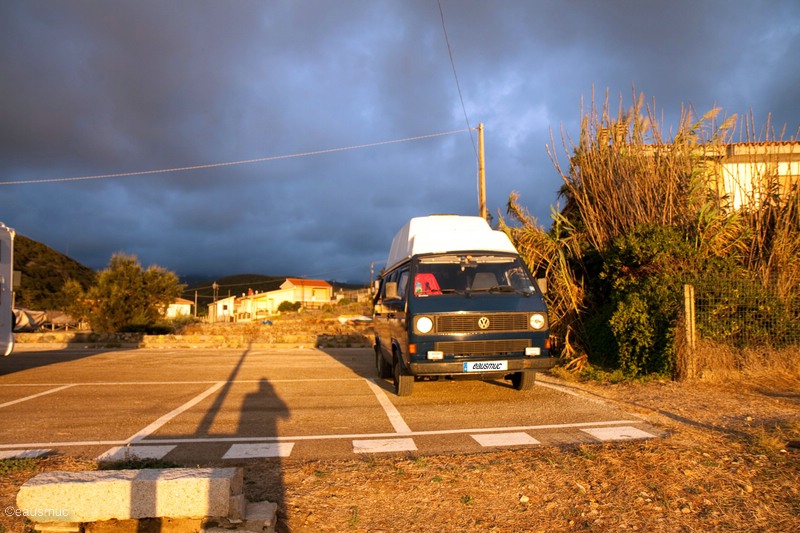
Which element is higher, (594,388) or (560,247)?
(560,247)

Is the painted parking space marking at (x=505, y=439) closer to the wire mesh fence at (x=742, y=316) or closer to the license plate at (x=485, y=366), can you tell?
the license plate at (x=485, y=366)

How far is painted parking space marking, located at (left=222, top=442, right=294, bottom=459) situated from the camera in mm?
5441

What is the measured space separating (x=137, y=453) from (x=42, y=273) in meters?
58.2

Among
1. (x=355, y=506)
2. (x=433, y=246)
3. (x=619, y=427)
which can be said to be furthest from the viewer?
(x=433, y=246)

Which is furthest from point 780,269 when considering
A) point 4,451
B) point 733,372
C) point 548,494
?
point 4,451

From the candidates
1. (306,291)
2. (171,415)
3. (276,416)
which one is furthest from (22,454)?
(306,291)

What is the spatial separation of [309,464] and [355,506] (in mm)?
1145

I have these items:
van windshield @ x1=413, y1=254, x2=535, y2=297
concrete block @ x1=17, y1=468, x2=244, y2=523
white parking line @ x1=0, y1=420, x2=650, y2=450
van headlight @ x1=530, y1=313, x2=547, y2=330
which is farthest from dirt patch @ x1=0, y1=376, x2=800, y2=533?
van windshield @ x1=413, y1=254, x2=535, y2=297

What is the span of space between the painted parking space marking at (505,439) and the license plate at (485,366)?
55.4 inches

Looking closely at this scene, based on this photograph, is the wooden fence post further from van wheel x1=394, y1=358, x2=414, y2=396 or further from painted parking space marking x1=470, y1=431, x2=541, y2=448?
van wheel x1=394, y1=358, x2=414, y2=396

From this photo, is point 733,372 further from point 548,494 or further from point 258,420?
point 258,420

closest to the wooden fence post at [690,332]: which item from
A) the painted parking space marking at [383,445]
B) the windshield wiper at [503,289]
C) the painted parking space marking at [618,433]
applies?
the windshield wiper at [503,289]

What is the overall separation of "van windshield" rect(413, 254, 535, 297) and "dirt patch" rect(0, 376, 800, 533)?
2987 mm

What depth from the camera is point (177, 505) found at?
3.17 m
